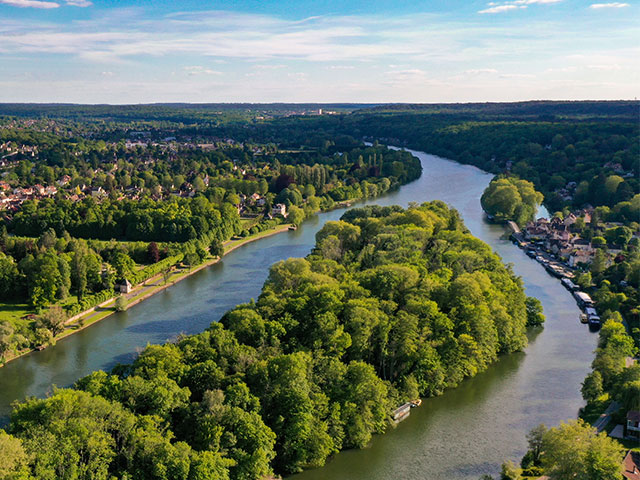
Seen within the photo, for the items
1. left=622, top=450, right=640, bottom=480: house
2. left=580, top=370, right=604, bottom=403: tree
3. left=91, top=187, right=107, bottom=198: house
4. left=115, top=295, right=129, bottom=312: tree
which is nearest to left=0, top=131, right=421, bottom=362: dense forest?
left=91, top=187, right=107, bottom=198: house

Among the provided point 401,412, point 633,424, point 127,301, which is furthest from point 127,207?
point 633,424

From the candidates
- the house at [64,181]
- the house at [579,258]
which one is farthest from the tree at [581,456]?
the house at [64,181]

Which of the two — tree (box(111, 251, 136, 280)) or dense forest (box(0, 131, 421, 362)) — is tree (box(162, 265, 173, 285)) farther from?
tree (box(111, 251, 136, 280))

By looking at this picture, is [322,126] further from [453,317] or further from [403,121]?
[453,317]

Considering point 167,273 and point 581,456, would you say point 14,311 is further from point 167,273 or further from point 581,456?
point 581,456

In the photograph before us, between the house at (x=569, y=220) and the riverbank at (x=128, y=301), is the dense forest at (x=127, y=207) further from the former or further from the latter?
the house at (x=569, y=220)

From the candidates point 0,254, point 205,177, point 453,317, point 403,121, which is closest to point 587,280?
point 453,317
